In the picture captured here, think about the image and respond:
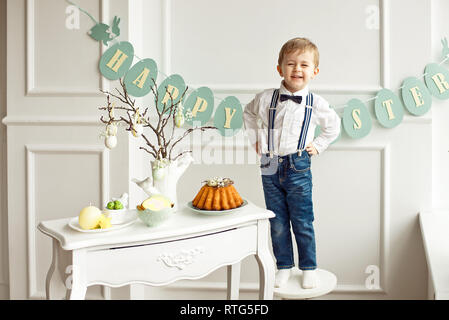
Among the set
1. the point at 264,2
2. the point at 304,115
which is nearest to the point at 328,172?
the point at 304,115

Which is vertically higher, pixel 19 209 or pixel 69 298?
pixel 19 209

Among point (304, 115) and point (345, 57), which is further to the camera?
point (345, 57)

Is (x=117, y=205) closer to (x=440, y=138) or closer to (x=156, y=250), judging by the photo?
(x=156, y=250)

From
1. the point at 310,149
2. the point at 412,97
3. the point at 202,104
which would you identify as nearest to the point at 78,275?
the point at 310,149

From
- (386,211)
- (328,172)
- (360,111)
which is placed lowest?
(386,211)

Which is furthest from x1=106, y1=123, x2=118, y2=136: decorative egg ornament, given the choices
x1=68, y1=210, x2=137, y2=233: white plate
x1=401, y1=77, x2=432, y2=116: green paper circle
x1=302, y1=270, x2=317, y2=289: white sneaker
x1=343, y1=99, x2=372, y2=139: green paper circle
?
x1=401, y1=77, x2=432, y2=116: green paper circle

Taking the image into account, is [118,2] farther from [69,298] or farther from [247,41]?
[69,298]

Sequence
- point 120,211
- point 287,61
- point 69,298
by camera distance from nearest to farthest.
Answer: point 69,298
point 120,211
point 287,61

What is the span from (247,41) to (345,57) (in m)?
0.54

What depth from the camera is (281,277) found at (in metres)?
2.06

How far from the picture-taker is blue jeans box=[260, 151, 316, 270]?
2062 millimetres

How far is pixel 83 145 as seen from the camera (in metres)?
2.45

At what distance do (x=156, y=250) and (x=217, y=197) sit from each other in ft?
1.06

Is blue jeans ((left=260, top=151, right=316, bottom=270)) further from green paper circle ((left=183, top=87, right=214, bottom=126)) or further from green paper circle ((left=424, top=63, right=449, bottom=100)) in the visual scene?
green paper circle ((left=424, top=63, right=449, bottom=100))
